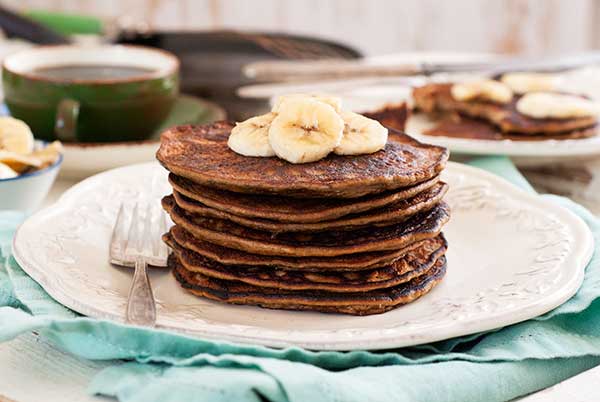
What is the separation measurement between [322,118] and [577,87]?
157cm

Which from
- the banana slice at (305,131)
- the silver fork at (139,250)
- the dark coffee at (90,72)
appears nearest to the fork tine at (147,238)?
the silver fork at (139,250)

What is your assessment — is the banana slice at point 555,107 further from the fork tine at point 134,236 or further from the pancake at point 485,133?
the fork tine at point 134,236

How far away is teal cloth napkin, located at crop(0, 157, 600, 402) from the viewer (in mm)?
1062

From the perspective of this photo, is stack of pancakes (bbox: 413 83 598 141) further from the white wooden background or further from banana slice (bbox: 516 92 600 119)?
the white wooden background

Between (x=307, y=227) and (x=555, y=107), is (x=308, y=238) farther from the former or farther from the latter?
(x=555, y=107)

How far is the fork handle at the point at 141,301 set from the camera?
1183mm

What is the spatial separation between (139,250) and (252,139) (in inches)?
9.9

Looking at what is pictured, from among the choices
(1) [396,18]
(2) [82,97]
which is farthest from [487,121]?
(1) [396,18]

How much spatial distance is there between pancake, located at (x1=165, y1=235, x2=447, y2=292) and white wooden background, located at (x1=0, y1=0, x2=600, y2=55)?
12.9 ft

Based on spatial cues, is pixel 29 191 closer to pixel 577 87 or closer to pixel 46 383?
pixel 46 383

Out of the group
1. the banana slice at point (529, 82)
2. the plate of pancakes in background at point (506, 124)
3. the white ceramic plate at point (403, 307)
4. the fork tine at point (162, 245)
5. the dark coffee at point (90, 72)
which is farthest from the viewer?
the banana slice at point (529, 82)

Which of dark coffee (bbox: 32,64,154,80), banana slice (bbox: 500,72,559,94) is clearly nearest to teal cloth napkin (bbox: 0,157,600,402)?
dark coffee (bbox: 32,64,154,80)

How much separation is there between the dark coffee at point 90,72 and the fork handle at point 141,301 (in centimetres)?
103

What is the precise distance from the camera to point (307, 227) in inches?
48.6
